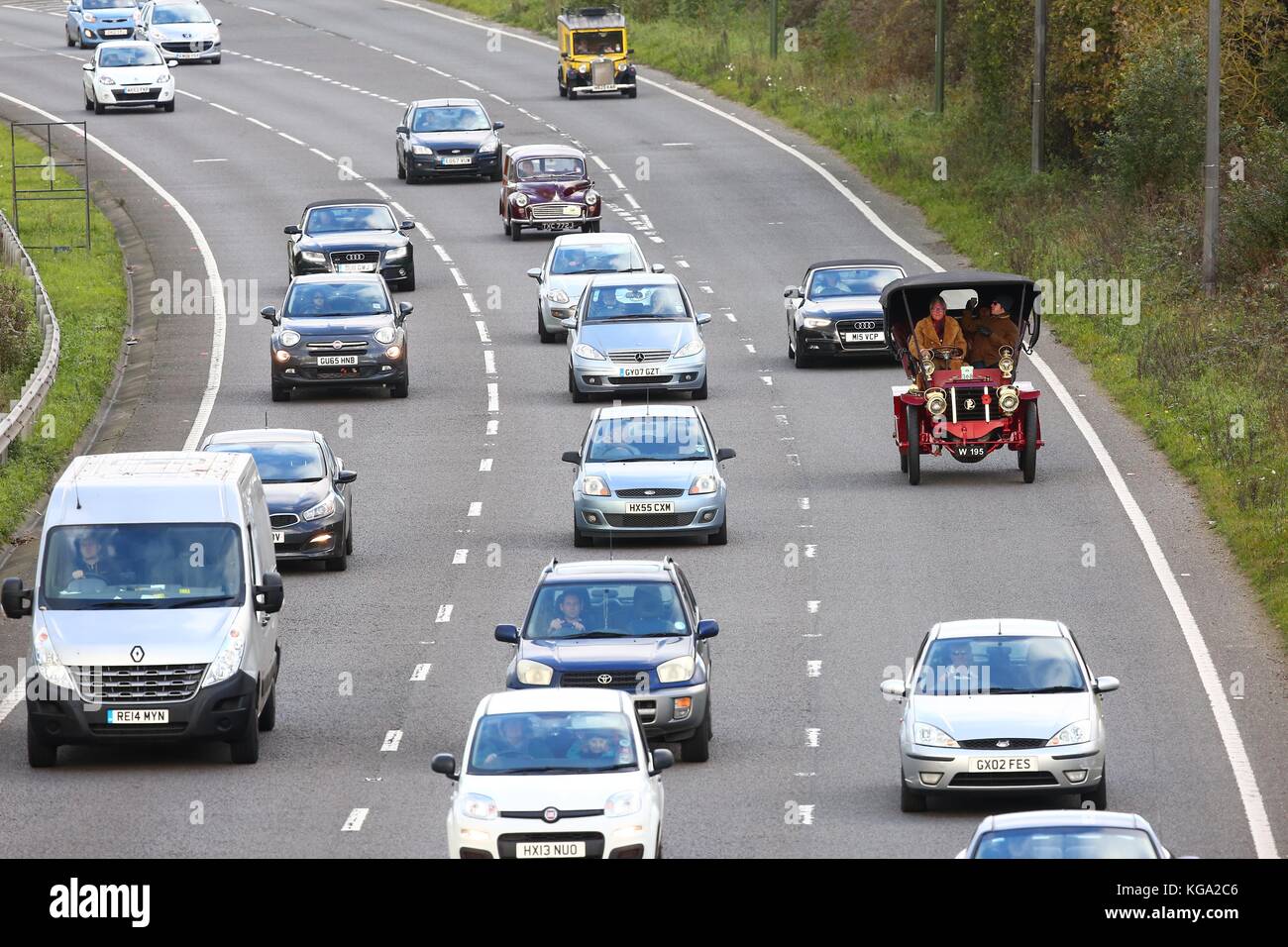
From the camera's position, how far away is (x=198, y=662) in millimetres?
21109

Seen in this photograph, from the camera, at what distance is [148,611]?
70.4 ft

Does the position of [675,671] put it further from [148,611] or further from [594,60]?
[594,60]

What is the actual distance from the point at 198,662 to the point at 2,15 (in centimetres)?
7733

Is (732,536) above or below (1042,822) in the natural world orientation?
below

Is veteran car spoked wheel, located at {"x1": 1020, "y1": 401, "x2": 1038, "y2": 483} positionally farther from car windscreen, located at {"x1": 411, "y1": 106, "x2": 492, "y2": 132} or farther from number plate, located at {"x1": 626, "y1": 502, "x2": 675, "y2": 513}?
car windscreen, located at {"x1": 411, "y1": 106, "x2": 492, "y2": 132}

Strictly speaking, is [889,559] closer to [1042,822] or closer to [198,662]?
[198,662]

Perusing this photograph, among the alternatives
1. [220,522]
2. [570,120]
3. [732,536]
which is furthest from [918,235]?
[220,522]

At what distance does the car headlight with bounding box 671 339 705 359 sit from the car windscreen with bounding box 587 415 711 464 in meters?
6.73

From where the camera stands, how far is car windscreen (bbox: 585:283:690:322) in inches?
1523

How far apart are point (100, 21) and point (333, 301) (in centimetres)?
4625

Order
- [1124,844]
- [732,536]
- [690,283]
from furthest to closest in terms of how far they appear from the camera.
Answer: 1. [690,283]
2. [732,536]
3. [1124,844]

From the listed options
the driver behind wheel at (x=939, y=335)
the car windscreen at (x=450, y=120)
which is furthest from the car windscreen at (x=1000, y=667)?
the car windscreen at (x=450, y=120)

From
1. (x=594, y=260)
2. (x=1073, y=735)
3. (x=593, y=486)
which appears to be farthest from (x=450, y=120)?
(x=1073, y=735)

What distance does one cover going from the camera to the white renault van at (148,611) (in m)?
21.1
